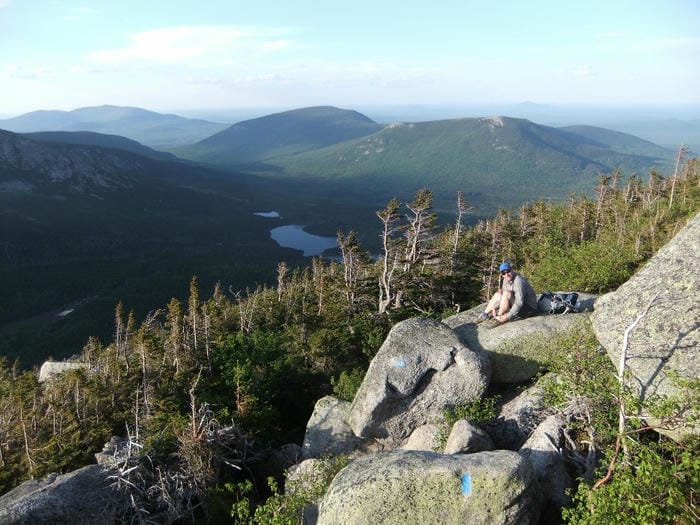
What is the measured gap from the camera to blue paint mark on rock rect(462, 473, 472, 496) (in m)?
9.18

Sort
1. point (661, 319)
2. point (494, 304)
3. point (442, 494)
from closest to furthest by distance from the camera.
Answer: point (442, 494)
point (661, 319)
point (494, 304)

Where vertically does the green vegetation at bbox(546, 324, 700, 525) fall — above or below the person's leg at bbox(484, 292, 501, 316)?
above

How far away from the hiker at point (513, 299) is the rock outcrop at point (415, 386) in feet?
8.59

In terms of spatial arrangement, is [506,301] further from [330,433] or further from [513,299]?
[330,433]

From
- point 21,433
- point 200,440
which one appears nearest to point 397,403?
point 200,440

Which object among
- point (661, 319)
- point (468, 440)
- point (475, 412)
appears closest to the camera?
point (661, 319)

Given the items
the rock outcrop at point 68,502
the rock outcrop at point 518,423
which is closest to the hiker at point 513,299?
the rock outcrop at point 518,423

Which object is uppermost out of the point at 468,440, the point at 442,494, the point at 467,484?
the point at 467,484

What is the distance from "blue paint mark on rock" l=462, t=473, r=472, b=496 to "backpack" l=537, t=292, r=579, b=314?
9.64 meters

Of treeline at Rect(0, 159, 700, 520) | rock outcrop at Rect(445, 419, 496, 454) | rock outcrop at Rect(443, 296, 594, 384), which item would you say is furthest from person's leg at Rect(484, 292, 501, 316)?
treeline at Rect(0, 159, 700, 520)

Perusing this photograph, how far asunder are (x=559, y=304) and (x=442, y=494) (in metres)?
10.3

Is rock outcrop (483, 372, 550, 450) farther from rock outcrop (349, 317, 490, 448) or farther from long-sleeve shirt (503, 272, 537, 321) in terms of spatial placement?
long-sleeve shirt (503, 272, 537, 321)

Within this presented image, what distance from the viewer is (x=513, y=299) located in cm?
1711

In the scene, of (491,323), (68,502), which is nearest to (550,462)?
(491,323)
